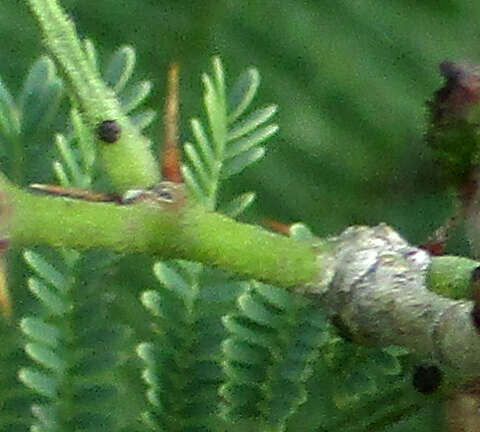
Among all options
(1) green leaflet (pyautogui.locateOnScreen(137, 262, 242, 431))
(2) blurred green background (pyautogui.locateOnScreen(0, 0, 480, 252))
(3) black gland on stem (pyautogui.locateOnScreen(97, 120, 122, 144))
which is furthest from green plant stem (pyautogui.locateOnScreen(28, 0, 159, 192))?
(2) blurred green background (pyautogui.locateOnScreen(0, 0, 480, 252))

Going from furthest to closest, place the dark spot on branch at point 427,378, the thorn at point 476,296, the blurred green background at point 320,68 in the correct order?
the blurred green background at point 320,68 → the dark spot on branch at point 427,378 → the thorn at point 476,296

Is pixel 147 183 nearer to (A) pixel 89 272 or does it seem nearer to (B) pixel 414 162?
(A) pixel 89 272

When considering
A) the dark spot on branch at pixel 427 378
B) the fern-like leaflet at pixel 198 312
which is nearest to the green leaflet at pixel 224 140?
the fern-like leaflet at pixel 198 312

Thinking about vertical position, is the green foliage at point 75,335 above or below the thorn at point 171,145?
below

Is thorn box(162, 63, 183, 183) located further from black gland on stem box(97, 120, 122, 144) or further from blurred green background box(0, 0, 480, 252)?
blurred green background box(0, 0, 480, 252)

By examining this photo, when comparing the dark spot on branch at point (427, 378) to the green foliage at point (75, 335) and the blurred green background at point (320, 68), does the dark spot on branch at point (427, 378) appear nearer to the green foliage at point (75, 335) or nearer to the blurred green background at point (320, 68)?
the green foliage at point (75, 335)

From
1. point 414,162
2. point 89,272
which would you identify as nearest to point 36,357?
point 89,272

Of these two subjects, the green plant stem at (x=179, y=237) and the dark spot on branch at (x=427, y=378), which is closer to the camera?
the green plant stem at (x=179, y=237)

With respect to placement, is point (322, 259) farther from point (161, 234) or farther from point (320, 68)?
point (320, 68)
